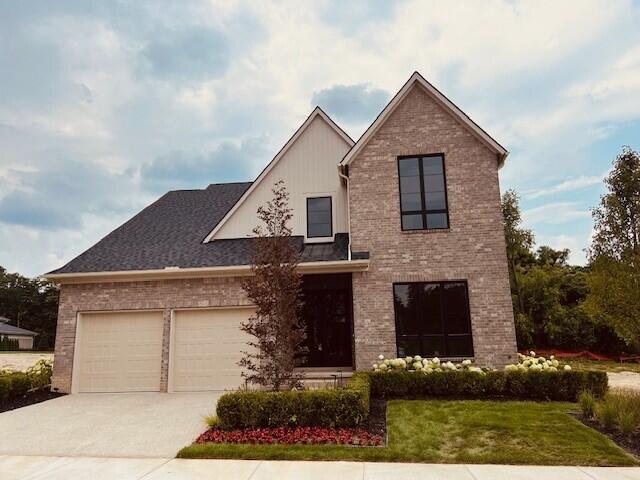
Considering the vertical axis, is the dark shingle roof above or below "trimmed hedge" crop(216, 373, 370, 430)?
above

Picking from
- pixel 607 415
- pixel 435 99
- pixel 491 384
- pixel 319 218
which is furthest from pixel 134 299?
pixel 607 415

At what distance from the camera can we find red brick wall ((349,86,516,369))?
39.8ft

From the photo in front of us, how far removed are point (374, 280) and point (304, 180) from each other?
188 inches

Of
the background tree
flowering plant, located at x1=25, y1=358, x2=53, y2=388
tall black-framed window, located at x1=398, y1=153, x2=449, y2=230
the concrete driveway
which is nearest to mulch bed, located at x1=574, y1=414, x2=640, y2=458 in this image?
the background tree

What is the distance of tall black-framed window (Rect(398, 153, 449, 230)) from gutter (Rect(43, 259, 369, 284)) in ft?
7.17

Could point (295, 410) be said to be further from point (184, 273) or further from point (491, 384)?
point (184, 273)

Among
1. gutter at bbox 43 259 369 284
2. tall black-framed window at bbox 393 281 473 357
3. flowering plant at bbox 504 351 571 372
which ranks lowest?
flowering plant at bbox 504 351 571 372

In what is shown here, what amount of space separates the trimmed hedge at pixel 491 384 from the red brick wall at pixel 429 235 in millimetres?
1489

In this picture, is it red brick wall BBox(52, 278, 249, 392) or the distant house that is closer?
red brick wall BBox(52, 278, 249, 392)

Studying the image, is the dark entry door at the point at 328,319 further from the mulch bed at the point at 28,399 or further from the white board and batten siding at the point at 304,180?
the mulch bed at the point at 28,399

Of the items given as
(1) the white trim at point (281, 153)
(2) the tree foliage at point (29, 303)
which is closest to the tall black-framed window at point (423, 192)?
(1) the white trim at point (281, 153)

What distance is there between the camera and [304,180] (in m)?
15.3

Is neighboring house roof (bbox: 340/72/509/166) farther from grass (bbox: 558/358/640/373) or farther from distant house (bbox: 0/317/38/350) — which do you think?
distant house (bbox: 0/317/38/350)

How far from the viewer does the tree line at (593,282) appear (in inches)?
420
